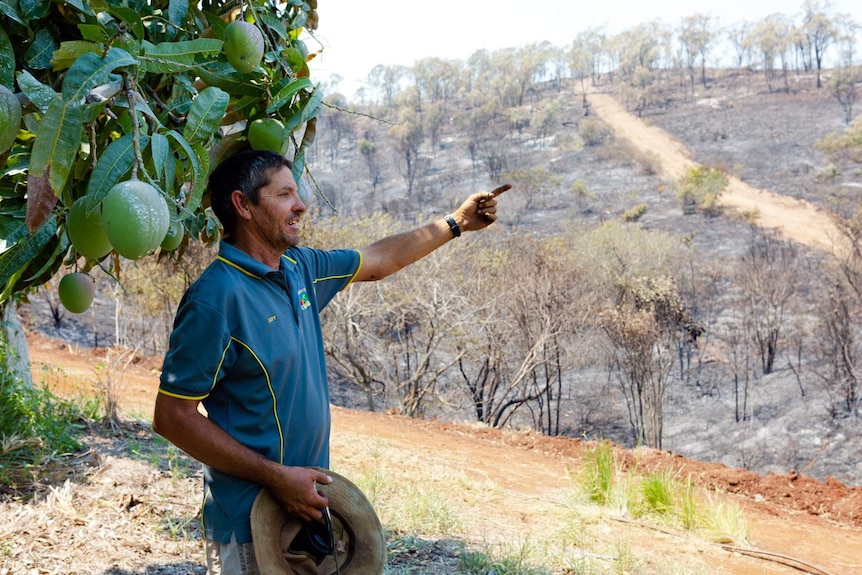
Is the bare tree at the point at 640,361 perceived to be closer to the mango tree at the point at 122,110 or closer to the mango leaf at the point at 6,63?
the mango tree at the point at 122,110

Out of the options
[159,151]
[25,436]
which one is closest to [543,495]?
[25,436]

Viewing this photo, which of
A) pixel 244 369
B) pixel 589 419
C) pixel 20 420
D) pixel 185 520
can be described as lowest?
pixel 589 419

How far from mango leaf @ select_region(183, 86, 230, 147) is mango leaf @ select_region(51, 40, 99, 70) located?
6.8 inches

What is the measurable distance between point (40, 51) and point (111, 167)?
0.37 m

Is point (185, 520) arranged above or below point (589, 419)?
above

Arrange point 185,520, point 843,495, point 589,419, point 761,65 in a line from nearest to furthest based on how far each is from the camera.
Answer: point 185,520
point 843,495
point 589,419
point 761,65

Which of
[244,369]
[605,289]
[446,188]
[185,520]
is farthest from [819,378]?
[446,188]

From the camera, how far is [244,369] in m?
1.55

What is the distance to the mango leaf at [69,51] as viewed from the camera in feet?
3.53

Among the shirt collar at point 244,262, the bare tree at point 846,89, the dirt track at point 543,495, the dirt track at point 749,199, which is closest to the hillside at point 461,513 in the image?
the dirt track at point 543,495

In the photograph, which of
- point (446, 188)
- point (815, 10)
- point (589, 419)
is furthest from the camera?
point (815, 10)

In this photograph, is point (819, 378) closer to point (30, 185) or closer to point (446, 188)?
point (30, 185)

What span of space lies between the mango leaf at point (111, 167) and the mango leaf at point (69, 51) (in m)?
0.15

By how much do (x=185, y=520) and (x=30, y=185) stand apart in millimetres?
2472
